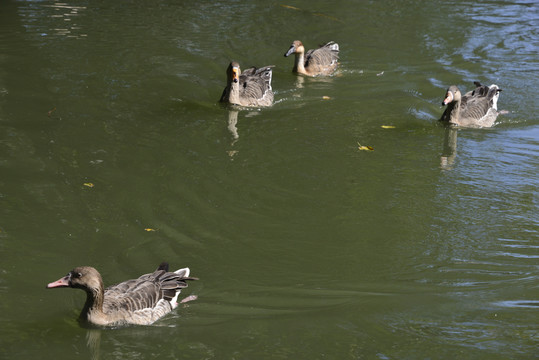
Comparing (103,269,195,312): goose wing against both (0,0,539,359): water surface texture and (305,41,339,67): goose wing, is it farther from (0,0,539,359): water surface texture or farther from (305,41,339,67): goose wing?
(305,41,339,67): goose wing

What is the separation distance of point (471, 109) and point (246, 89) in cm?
422

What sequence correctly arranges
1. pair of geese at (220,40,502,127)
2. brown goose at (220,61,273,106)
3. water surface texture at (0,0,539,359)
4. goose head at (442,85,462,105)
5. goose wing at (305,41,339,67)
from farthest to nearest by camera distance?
goose wing at (305,41,339,67) → brown goose at (220,61,273,106) → pair of geese at (220,40,502,127) → goose head at (442,85,462,105) → water surface texture at (0,0,539,359)

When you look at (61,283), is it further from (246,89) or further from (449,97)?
(449,97)

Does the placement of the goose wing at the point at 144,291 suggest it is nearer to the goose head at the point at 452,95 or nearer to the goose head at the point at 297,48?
the goose head at the point at 452,95

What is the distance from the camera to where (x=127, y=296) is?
773 centimetres

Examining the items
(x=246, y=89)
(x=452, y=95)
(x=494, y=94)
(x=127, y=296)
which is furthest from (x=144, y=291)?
(x=494, y=94)

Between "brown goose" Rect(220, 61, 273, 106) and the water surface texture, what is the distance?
257 millimetres

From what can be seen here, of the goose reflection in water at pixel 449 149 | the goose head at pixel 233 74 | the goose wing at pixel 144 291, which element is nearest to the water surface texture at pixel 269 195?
the goose reflection in water at pixel 449 149

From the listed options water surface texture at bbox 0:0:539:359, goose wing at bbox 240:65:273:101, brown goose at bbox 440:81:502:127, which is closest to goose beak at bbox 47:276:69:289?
water surface texture at bbox 0:0:539:359

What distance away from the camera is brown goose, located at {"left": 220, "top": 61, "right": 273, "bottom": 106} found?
14.5 m

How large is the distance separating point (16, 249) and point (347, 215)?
13.5 feet

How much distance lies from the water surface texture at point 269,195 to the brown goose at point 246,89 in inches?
10.1

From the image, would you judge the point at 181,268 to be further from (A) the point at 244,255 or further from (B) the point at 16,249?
(B) the point at 16,249

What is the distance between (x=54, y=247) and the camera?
8.86m
